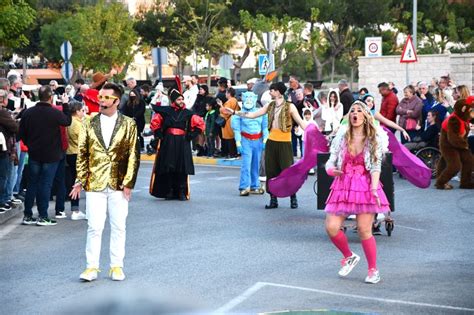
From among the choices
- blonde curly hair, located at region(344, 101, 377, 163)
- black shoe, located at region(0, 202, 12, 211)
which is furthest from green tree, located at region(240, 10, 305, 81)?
blonde curly hair, located at region(344, 101, 377, 163)

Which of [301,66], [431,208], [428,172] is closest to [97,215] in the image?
[428,172]

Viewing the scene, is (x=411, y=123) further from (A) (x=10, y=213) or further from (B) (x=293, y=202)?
(A) (x=10, y=213)

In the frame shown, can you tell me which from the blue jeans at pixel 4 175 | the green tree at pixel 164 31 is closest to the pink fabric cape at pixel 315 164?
the blue jeans at pixel 4 175

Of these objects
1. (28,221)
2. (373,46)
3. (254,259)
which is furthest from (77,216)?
(373,46)

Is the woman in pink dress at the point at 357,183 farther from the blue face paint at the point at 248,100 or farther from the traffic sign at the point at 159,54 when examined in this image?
the traffic sign at the point at 159,54

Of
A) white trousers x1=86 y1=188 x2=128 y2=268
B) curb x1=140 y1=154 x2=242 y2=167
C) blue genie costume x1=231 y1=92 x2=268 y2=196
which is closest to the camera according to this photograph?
white trousers x1=86 y1=188 x2=128 y2=268

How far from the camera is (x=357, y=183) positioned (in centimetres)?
1084

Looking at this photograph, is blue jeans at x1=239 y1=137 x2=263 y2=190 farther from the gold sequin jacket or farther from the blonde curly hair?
the gold sequin jacket

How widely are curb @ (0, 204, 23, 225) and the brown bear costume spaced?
7459 mm

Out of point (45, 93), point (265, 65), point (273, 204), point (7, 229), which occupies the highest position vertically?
point (265, 65)

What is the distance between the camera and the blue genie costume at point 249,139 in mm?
18625

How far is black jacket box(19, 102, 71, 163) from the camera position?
48.6ft

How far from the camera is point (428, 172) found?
46.0 ft

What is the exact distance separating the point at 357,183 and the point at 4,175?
676 cm
